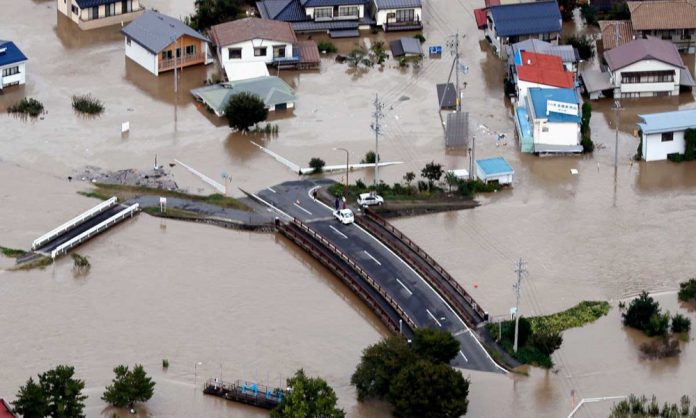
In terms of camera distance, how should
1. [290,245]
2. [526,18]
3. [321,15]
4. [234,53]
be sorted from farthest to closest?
[321,15], [526,18], [234,53], [290,245]

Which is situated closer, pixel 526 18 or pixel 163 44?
pixel 163 44

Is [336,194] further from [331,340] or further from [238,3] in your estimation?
[238,3]

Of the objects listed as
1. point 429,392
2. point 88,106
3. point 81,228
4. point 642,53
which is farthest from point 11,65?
point 429,392

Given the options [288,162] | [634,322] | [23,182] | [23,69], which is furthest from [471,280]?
[23,69]

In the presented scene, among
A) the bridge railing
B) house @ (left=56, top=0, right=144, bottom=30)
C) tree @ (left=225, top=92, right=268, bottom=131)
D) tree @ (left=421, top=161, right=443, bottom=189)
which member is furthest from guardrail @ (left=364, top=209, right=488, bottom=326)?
house @ (left=56, top=0, right=144, bottom=30)

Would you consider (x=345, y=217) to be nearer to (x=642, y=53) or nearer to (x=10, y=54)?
(x=642, y=53)
